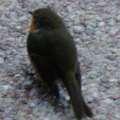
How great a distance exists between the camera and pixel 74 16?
360 cm

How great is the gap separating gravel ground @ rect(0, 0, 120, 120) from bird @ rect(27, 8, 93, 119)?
0.17 meters

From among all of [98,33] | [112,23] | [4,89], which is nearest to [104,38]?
[98,33]

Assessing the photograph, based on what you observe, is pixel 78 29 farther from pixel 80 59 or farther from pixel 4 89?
pixel 4 89

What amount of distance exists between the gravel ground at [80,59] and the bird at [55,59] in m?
0.17

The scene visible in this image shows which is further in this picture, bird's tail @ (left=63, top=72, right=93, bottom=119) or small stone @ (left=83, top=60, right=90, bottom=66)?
small stone @ (left=83, top=60, right=90, bottom=66)

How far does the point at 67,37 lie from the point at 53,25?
0.50 feet

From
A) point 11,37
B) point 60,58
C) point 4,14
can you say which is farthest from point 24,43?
point 60,58

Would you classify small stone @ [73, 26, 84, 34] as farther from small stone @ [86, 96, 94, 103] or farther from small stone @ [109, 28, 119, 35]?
small stone @ [86, 96, 94, 103]

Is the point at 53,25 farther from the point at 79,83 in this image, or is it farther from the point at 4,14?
the point at 4,14

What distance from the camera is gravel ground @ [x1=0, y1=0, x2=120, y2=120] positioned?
2.80 m

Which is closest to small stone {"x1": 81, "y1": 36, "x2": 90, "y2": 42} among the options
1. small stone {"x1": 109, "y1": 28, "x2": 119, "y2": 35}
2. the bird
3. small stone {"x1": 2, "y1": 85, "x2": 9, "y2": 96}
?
small stone {"x1": 109, "y1": 28, "x2": 119, "y2": 35}

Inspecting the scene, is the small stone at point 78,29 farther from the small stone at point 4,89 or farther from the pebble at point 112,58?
the small stone at point 4,89

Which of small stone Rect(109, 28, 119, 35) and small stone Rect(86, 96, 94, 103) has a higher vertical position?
small stone Rect(109, 28, 119, 35)

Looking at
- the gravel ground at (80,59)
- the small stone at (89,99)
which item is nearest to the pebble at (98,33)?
the gravel ground at (80,59)
